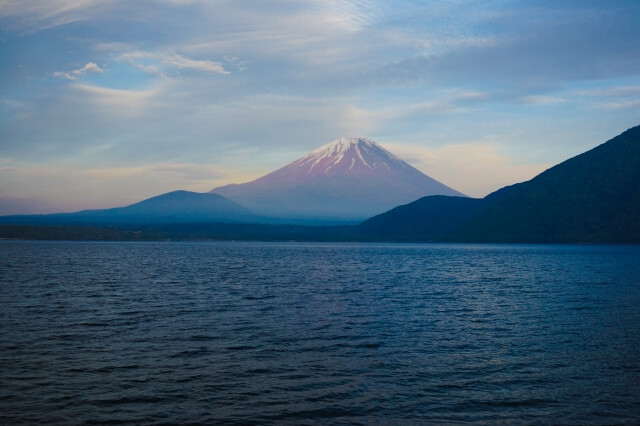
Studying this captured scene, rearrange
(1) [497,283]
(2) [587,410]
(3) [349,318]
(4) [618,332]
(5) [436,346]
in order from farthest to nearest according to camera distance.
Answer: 1. (1) [497,283]
2. (3) [349,318]
3. (4) [618,332]
4. (5) [436,346]
5. (2) [587,410]

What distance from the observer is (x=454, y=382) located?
23.2 meters

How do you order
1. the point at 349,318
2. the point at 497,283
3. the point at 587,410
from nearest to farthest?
the point at 587,410, the point at 349,318, the point at 497,283

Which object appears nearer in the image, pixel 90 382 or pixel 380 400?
pixel 380 400

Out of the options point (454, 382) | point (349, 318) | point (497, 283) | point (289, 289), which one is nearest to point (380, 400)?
point (454, 382)

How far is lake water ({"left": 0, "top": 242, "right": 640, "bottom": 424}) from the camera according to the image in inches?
768

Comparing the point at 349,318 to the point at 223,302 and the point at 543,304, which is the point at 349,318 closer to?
the point at 223,302

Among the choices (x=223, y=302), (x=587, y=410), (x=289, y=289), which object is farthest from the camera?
(x=289, y=289)

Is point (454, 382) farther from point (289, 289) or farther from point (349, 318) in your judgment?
point (289, 289)

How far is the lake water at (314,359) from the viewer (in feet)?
64.0

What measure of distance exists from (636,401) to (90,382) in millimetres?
21434

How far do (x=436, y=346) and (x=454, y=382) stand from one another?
24.2 ft

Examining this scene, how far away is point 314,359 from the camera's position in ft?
88.4

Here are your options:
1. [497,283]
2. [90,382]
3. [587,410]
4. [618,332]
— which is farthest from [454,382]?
[497,283]

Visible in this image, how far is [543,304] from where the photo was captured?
49.5m
